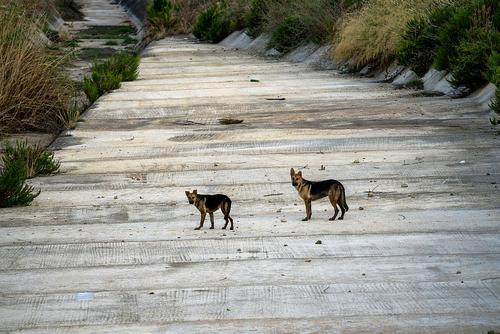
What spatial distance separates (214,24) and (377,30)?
1230 cm

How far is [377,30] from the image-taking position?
52.5 ft

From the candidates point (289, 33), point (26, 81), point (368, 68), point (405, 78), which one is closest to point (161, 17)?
point (289, 33)

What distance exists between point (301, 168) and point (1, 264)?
3.30 meters

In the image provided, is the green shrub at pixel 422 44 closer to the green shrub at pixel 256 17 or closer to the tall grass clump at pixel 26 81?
the tall grass clump at pixel 26 81

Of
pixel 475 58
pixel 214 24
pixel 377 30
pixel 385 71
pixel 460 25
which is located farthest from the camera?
pixel 214 24

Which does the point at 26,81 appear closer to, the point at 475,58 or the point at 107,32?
the point at 475,58

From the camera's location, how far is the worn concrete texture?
5.09m

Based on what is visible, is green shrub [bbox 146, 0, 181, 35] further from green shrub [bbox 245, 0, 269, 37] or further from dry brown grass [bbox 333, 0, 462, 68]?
dry brown grass [bbox 333, 0, 462, 68]

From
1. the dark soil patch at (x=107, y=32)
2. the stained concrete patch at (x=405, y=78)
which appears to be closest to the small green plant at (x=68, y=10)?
the dark soil patch at (x=107, y=32)

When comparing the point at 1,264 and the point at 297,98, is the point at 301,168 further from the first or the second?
the point at 297,98

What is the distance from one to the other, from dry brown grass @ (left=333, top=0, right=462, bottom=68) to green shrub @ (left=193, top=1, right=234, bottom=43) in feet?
34.8

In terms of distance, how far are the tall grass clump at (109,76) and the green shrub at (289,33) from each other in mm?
4285

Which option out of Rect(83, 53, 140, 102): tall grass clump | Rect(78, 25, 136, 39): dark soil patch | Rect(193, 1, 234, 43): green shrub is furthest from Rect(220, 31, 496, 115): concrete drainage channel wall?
Rect(78, 25, 136, 39): dark soil patch

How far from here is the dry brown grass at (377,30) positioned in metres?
15.6
